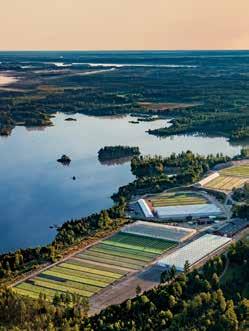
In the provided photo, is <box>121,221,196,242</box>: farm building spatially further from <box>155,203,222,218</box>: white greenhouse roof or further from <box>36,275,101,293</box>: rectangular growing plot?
<box>36,275,101,293</box>: rectangular growing plot

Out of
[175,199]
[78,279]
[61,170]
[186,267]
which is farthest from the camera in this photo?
[61,170]

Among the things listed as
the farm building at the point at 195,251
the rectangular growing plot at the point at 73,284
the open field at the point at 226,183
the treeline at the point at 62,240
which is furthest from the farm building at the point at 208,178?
the rectangular growing plot at the point at 73,284

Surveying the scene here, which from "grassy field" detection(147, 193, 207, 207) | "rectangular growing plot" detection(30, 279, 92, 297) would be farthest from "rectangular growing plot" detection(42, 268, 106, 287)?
"grassy field" detection(147, 193, 207, 207)

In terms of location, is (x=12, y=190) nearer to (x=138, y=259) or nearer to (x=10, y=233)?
(x=10, y=233)

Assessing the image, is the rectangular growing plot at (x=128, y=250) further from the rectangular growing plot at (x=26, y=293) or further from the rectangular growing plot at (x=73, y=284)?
the rectangular growing plot at (x=26, y=293)

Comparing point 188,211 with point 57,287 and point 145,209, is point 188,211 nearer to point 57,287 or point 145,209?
point 145,209

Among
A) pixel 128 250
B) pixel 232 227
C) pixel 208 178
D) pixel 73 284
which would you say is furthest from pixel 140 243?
pixel 208 178
